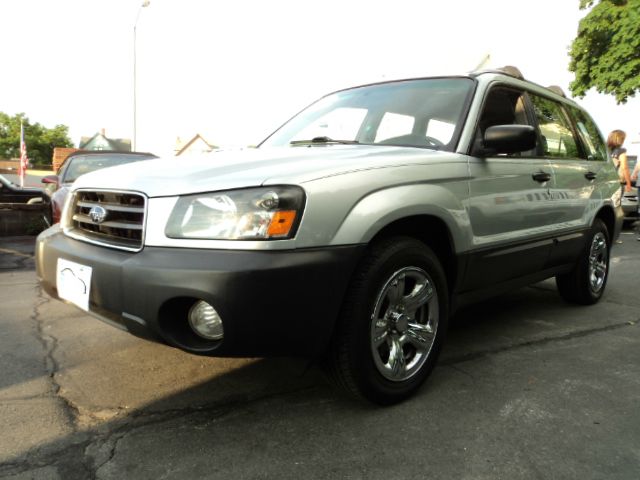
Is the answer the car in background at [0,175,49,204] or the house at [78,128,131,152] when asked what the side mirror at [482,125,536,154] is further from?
the house at [78,128,131,152]

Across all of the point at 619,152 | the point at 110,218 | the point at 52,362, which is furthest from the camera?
the point at 619,152

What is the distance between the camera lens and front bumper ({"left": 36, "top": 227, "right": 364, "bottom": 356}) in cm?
181

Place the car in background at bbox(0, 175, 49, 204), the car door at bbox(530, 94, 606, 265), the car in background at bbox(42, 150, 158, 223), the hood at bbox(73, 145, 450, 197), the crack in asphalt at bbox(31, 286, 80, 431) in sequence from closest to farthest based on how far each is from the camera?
the hood at bbox(73, 145, 450, 197) → the crack in asphalt at bbox(31, 286, 80, 431) → the car door at bbox(530, 94, 606, 265) → the car in background at bbox(42, 150, 158, 223) → the car in background at bbox(0, 175, 49, 204)

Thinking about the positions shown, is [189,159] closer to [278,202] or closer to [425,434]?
[278,202]

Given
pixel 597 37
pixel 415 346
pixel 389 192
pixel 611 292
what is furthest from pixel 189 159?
pixel 597 37

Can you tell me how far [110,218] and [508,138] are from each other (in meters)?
1.96

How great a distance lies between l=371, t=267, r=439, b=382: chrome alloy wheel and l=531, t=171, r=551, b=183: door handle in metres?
1.21

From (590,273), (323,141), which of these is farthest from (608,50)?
(323,141)

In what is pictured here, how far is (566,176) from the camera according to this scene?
3.56 metres

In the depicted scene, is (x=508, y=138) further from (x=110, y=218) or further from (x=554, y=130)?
(x=110, y=218)

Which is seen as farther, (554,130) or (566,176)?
(554,130)

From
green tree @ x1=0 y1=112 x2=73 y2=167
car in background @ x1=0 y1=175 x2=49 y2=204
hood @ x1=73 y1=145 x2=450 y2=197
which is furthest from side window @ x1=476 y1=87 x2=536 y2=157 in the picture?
green tree @ x1=0 y1=112 x2=73 y2=167

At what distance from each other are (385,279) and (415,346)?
18.4 inches

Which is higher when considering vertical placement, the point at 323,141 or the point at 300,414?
the point at 323,141
